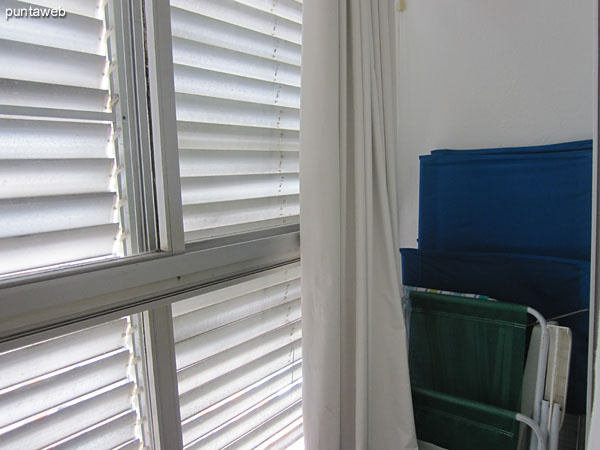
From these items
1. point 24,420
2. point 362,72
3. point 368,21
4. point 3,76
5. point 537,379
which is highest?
point 368,21

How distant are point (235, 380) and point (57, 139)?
890 mm

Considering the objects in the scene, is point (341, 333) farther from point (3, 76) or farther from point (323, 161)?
point (3, 76)

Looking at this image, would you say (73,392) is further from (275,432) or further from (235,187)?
(275,432)

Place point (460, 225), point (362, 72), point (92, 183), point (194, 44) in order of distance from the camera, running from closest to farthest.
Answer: point (92, 183) < point (194, 44) < point (362, 72) < point (460, 225)

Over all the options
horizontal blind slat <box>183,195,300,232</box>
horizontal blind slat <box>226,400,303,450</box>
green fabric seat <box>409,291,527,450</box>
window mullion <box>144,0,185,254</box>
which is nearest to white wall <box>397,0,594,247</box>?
green fabric seat <box>409,291,527,450</box>

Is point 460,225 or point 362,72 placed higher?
point 362,72

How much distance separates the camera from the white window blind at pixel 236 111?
1128 mm

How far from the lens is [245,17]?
4.14 ft

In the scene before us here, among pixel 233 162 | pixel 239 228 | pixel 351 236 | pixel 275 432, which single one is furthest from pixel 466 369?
pixel 233 162

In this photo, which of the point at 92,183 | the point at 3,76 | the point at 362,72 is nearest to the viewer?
the point at 3,76

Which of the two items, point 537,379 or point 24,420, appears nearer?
point 24,420

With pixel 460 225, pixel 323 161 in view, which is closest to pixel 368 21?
pixel 323 161

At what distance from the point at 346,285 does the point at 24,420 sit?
3.08 feet

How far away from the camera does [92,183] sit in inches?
36.4
